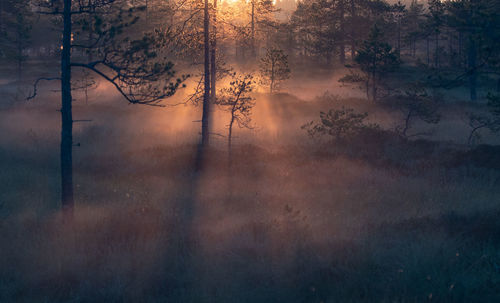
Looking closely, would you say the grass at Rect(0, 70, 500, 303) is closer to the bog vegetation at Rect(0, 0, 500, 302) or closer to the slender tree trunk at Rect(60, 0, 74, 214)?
the bog vegetation at Rect(0, 0, 500, 302)

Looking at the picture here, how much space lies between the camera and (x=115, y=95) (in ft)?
109

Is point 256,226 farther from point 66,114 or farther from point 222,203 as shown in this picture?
point 66,114

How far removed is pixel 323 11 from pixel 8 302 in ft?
148

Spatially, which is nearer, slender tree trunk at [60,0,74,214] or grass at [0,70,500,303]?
grass at [0,70,500,303]

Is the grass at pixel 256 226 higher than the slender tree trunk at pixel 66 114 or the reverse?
the reverse

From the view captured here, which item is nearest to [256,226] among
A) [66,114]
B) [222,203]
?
[222,203]

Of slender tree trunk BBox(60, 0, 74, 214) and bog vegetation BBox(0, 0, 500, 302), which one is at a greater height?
slender tree trunk BBox(60, 0, 74, 214)

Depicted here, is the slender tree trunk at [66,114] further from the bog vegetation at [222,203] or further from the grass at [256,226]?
the grass at [256,226]

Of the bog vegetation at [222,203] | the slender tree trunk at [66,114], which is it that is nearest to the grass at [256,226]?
the bog vegetation at [222,203]

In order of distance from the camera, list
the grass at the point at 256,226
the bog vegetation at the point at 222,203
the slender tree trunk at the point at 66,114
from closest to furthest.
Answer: the grass at the point at 256,226
the bog vegetation at the point at 222,203
the slender tree trunk at the point at 66,114

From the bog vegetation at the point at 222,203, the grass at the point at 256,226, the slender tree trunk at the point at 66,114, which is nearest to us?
the grass at the point at 256,226

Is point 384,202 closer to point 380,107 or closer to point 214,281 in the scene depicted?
point 214,281

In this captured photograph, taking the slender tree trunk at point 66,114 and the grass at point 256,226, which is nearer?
the grass at point 256,226

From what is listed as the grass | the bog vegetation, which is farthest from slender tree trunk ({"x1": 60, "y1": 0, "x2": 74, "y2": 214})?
the grass
